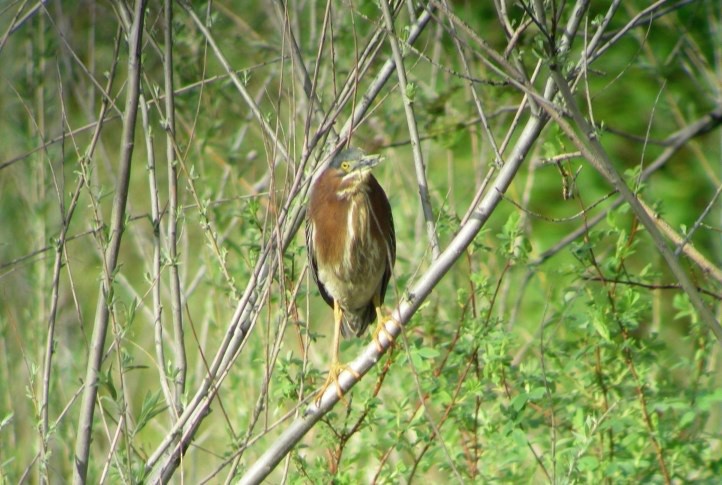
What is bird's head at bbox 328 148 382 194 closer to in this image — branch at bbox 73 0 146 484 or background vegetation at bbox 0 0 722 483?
background vegetation at bbox 0 0 722 483

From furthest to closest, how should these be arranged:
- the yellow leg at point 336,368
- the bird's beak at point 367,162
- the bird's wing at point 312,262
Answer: the bird's wing at point 312,262
the bird's beak at point 367,162
the yellow leg at point 336,368

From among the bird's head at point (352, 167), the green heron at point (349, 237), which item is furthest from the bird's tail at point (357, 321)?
the bird's head at point (352, 167)

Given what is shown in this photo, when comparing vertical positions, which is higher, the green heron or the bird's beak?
the bird's beak

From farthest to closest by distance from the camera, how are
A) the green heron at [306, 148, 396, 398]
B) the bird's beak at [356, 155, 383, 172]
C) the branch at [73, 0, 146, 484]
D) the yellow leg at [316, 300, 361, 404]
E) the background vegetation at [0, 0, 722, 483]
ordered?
1. the green heron at [306, 148, 396, 398]
2. the bird's beak at [356, 155, 383, 172]
3. the yellow leg at [316, 300, 361, 404]
4. the background vegetation at [0, 0, 722, 483]
5. the branch at [73, 0, 146, 484]

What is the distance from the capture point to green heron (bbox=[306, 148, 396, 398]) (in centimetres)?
444

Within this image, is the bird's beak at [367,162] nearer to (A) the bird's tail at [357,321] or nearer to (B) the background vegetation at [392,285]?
(B) the background vegetation at [392,285]

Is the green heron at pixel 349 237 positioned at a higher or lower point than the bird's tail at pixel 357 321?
higher

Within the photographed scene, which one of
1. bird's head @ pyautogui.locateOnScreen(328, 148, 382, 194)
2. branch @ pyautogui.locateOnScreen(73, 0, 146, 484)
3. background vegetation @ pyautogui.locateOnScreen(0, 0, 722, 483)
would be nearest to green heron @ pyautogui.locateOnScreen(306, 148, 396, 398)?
bird's head @ pyautogui.locateOnScreen(328, 148, 382, 194)

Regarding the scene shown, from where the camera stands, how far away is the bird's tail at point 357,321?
200 inches

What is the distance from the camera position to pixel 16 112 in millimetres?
7047

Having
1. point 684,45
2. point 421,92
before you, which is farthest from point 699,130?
point 421,92

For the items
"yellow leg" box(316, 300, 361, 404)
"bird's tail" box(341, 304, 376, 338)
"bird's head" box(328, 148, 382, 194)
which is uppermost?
"bird's head" box(328, 148, 382, 194)

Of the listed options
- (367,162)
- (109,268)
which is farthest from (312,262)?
(109,268)

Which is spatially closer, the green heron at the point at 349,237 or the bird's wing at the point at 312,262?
the green heron at the point at 349,237
